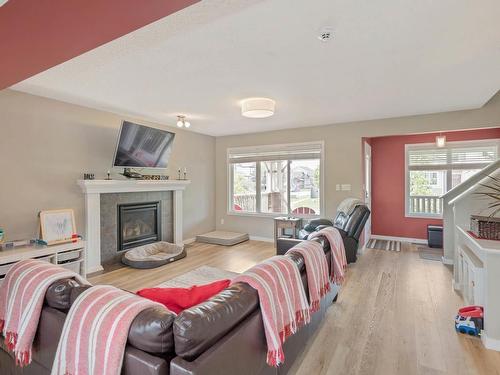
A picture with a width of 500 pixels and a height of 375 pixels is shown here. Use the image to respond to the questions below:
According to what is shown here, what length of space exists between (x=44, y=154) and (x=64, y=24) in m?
2.71

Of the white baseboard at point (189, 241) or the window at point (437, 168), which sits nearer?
the window at point (437, 168)

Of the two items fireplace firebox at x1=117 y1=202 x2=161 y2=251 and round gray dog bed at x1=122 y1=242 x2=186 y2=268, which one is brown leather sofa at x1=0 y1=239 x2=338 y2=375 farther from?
fireplace firebox at x1=117 y1=202 x2=161 y2=251

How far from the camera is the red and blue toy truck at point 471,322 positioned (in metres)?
2.25

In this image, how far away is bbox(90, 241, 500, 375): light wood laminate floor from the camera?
1.93 metres

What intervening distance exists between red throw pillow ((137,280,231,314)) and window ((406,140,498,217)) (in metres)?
5.47

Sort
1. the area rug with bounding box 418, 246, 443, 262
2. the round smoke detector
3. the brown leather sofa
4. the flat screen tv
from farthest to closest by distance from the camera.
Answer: the area rug with bounding box 418, 246, 443, 262 → the flat screen tv → the round smoke detector → the brown leather sofa

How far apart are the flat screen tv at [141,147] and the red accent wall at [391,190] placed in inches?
176

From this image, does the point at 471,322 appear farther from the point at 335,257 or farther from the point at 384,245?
the point at 384,245

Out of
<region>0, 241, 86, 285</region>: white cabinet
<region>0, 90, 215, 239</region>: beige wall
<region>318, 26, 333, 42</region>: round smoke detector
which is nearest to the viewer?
<region>318, 26, 333, 42</region>: round smoke detector

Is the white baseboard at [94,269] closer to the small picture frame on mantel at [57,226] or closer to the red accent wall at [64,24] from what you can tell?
the small picture frame on mantel at [57,226]

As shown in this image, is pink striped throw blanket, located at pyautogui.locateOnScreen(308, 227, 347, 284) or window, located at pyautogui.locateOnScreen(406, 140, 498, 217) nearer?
pink striped throw blanket, located at pyautogui.locateOnScreen(308, 227, 347, 284)

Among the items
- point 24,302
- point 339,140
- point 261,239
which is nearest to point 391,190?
point 339,140

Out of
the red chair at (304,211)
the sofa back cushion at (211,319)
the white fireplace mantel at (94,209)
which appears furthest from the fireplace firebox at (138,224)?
the sofa back cushion at (211,319)

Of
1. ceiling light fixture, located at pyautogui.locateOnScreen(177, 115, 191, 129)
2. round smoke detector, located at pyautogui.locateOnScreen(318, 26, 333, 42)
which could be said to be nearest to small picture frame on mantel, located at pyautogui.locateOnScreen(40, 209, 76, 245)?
ceiling light fixture, located at pyautogui.locateOnScreen(177, 115, 191, 129)
